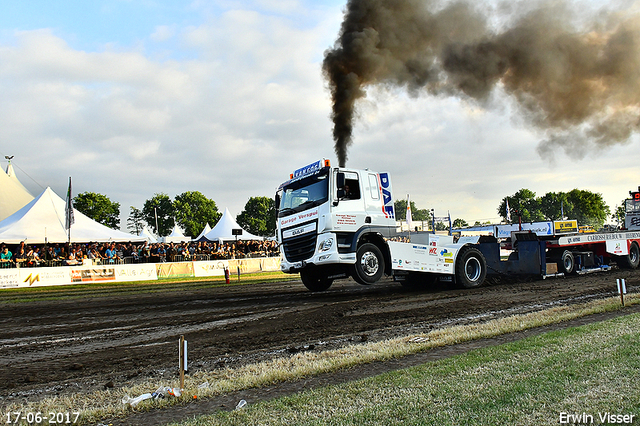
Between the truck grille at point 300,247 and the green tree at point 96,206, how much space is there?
79884 millimetres

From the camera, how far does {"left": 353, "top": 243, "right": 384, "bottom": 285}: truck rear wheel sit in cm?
1134

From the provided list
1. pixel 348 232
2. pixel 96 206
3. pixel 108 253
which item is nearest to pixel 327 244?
pixel 348 232

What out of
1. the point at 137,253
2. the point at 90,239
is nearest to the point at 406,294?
the point at 137,253

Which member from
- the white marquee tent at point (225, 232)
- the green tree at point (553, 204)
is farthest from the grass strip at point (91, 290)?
the green tree at point (553, 204)

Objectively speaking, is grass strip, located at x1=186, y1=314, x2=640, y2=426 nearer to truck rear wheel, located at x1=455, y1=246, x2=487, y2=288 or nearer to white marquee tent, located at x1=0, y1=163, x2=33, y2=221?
truck rear wheel, located at x1=455, y1=246, x2=487, y2=288

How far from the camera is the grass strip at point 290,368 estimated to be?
420cm

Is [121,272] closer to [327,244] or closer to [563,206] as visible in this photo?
[327,244]

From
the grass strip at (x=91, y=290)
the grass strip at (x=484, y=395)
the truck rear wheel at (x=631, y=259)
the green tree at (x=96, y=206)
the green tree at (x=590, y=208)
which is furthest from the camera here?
the green tree at (x=590, y=208)

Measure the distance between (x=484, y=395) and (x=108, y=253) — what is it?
85.6 ft

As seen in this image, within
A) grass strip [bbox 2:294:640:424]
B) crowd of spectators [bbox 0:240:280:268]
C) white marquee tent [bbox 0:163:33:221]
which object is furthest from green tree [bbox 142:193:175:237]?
grass strip [bbox 2:294:640:424]

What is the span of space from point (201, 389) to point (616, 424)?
11.6 ft

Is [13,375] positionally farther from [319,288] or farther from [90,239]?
[90,239]

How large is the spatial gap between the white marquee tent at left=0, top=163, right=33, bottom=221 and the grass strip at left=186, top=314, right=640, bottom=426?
45005 mm

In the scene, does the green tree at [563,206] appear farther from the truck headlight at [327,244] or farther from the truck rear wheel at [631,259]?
the truck headlight at [327,244]
